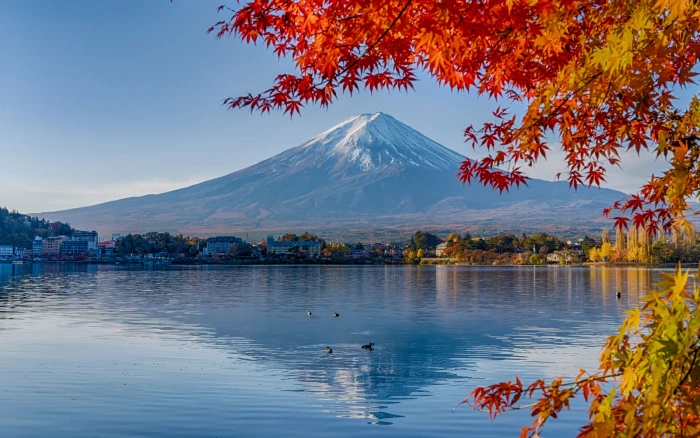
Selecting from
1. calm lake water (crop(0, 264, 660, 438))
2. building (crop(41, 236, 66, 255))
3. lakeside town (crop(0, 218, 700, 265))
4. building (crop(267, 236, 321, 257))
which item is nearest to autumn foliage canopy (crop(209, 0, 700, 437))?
calm lake water (crop(0, 264, 660, 438))

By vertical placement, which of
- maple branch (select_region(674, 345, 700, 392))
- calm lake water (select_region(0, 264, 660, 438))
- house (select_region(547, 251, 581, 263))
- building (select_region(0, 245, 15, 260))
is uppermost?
building (select_region(0, 245, 15, 260))

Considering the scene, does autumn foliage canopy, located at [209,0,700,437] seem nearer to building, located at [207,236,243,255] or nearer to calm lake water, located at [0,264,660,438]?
calm lake water, located at [0,264,660,438]

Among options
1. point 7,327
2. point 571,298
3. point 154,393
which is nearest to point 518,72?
point 154,393

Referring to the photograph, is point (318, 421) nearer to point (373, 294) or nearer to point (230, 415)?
point (230, 415)

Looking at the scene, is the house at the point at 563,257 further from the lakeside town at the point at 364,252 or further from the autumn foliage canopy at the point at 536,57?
the autumn foliage canopy at the point at 536,57

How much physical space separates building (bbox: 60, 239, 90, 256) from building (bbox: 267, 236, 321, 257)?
5302 centimetres

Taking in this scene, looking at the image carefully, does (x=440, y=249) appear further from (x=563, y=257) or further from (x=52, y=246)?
(x=52, y=246)

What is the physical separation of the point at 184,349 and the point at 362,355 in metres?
4.78

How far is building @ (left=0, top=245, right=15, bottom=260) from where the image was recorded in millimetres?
185000

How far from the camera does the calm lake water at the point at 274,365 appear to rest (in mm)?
11898

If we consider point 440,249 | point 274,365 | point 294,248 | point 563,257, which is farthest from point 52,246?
point 274,365

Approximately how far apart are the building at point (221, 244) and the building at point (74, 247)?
118 feet

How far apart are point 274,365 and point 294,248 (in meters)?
146

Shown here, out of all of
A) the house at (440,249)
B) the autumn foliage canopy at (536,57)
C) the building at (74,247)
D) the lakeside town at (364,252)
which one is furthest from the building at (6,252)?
the autumn foliage canopy at (536,57)
